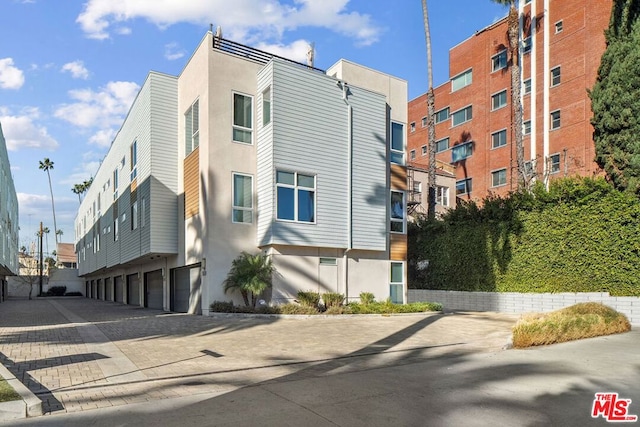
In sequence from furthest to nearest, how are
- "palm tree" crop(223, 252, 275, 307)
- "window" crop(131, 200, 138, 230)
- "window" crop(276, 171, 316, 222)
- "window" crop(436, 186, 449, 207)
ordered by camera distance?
"window" crop(436, 186, 449, 207) → "window" crop(131, 200, 138, 230) → "window" crop(276, 171, 316, 222) → "palm tree" crop(223, 252, 275, 307)

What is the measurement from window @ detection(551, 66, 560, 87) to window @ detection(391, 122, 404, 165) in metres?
17.5

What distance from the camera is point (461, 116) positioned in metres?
42.5

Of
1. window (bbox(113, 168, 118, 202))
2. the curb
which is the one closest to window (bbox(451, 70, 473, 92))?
window (bbox(113, 168, 118, 202))

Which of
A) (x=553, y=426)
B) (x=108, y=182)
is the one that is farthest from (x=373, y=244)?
(x=108, y=182)

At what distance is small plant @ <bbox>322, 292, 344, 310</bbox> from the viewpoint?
60.5ft

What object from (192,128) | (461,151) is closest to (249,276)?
(192,128)

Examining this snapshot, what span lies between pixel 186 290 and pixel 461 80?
3115 cm

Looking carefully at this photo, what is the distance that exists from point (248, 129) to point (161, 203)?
204 inches

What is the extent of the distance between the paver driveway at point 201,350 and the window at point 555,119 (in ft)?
71.3

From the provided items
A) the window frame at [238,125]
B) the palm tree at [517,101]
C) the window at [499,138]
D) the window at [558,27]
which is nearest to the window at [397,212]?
the window frame at [238,125]

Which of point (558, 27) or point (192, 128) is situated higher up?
point (558, 27)

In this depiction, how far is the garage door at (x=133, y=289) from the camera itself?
30359mm

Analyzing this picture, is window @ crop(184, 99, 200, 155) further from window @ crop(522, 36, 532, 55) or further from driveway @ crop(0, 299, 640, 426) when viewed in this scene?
window @ crop(522, 36, 532, 55)

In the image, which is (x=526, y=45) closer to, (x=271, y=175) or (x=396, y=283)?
(x=396, y=283)
